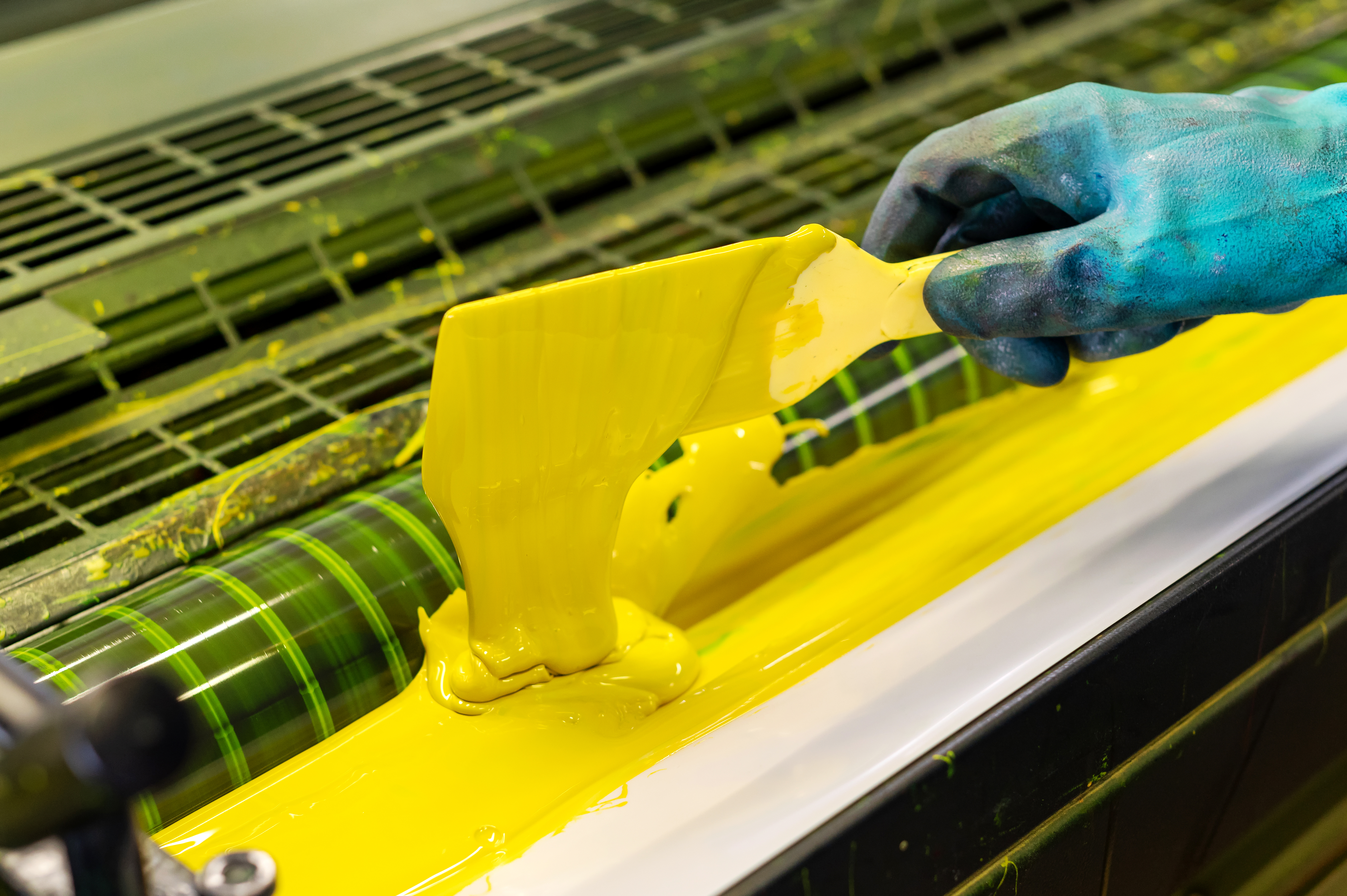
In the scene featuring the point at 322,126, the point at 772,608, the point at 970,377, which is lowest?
the point at 772,608

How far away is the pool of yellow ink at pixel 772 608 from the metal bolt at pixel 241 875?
0.07 ft

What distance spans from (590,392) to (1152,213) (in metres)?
0.45

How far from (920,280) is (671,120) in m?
0.75

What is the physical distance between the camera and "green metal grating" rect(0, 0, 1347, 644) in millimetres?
1135

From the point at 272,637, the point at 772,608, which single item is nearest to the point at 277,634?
the point at 272,637

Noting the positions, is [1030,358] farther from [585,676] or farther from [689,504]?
[585,676]

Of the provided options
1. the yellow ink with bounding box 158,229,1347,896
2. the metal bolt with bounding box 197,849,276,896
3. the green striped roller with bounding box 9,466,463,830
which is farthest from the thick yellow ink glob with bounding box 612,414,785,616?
the metal bolt with bounding box 197,849,276,896

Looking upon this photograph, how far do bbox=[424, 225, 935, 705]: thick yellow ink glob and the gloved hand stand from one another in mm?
74

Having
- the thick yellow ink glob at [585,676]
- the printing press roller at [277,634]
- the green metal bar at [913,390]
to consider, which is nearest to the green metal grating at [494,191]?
the green metal bar at [913,390]

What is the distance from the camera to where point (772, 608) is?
3.53 feet

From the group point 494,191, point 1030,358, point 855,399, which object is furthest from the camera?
point 494,191

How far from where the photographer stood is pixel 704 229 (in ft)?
4.59

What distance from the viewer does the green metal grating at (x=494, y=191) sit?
1135mm

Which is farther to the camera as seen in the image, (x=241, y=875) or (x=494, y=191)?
(x=494, y=191)
